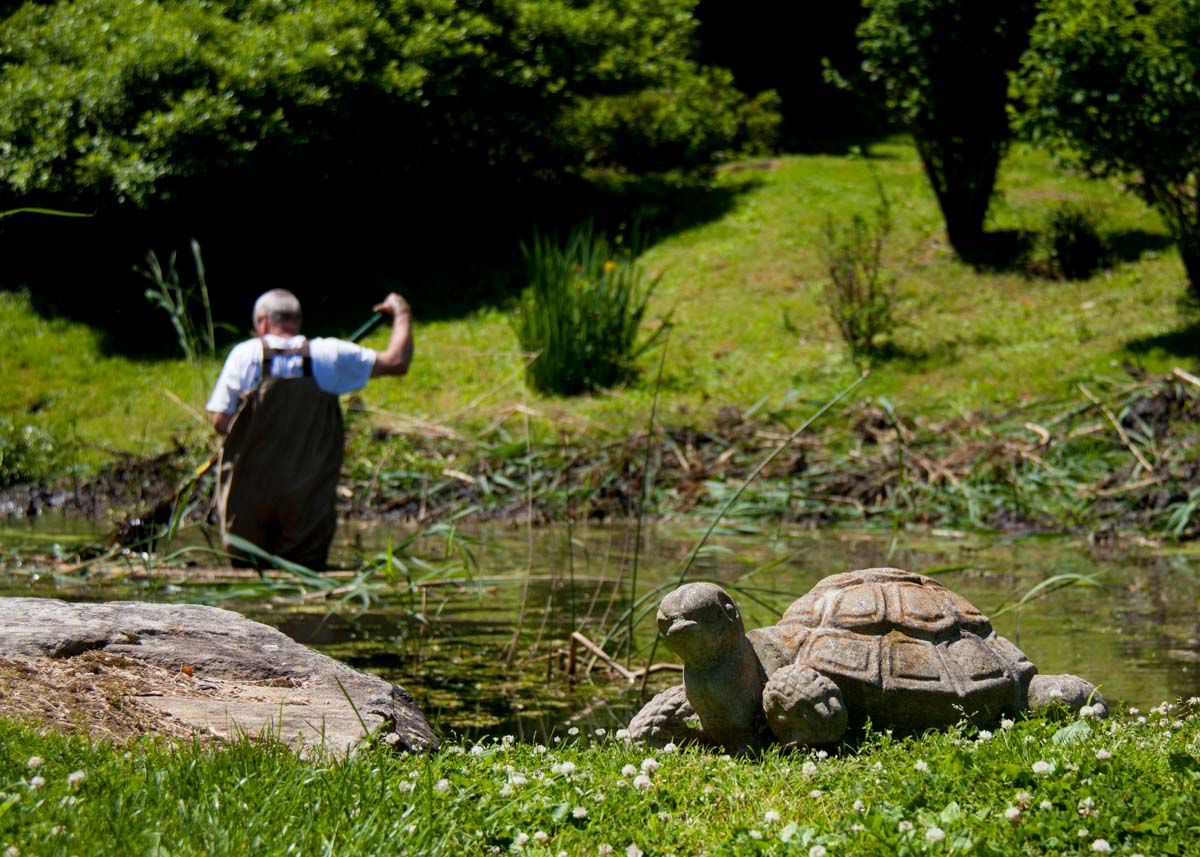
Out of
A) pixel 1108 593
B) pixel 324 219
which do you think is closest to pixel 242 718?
pixel 1108 593

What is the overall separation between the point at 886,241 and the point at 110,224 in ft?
29.5

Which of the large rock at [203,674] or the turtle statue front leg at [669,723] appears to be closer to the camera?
the large rock at [203,674]

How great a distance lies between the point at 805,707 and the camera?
Result: 427 cm

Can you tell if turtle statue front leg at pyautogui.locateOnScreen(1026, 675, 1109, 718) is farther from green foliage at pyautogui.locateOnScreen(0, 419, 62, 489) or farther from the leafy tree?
the leafy tree

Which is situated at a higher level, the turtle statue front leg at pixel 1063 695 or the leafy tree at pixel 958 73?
the leafy tree at pixel 958 73

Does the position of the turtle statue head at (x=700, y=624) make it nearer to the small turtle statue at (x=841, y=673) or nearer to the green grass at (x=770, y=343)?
the small turtle statue at (x=841, y=673)

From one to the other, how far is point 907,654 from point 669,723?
77 centimetres

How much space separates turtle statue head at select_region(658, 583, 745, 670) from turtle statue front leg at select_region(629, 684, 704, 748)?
241mm

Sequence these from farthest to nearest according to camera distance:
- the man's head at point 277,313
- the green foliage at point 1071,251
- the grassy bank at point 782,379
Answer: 1. the green foliage at point 1071,251
2. the grassy bank at point 782,379
3. the man's head at point 277,313

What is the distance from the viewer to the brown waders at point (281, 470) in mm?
8250

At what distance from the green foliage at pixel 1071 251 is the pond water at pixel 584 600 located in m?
6.77

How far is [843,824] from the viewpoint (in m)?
3.30

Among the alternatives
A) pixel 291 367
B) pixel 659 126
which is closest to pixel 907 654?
pixel 291 367

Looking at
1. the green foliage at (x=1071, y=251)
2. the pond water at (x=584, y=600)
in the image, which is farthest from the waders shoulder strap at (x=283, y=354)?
the green foliage at (x=1071, y=251)
